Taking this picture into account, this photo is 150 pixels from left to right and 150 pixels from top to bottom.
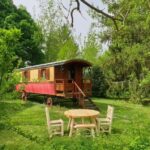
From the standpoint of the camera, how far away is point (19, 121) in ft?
52.3

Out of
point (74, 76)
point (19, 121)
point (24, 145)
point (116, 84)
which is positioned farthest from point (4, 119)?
point (116, 84)

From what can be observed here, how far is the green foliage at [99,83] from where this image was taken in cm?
3244

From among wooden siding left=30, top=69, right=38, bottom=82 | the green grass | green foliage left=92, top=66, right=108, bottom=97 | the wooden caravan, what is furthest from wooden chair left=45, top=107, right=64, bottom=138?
green foliage left=92, top=66, right=108, bottom=97

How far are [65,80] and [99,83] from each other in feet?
33.9

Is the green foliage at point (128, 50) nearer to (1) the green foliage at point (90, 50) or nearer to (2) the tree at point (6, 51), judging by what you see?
(1) the green foliage at point (90, 50)

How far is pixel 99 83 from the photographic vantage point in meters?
32.7

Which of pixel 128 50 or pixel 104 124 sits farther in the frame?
pixel 128 50

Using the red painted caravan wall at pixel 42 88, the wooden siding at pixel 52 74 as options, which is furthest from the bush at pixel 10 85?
the wooden siding at pixel 52 74

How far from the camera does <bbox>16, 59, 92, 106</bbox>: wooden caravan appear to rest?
2233cm

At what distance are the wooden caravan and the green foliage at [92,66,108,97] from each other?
728cm

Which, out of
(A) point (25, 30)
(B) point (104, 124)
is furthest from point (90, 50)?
(B) point (104, 124)

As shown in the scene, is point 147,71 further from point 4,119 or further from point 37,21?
point 37,21

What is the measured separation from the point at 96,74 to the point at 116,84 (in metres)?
3.65

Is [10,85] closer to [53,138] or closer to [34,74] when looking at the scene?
[53,138]
